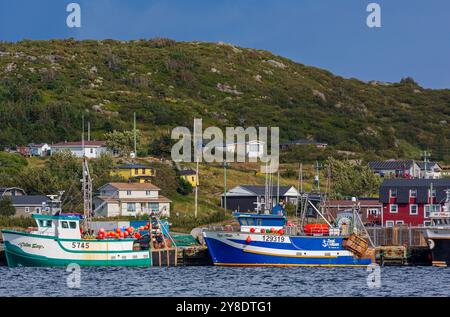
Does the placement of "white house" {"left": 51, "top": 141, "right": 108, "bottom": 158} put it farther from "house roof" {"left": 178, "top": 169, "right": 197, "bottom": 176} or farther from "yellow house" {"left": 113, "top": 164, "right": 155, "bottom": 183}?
"house roof" {"left": 178, "top": 169, "right": 197, "bottom": 176}

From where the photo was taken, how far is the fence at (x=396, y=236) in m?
94.2

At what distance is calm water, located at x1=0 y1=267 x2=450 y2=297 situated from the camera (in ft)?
201

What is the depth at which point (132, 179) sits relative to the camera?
5261 inches

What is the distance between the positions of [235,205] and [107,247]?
46438mm

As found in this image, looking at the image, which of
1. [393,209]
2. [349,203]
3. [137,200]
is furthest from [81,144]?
[393,209]

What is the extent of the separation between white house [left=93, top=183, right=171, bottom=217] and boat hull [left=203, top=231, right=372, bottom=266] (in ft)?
113

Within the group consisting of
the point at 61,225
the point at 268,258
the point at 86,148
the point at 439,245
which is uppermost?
the point at 86,148

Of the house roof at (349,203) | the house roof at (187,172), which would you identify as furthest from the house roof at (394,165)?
the house roof at (349,203)

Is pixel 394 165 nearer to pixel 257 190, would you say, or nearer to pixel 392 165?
pixel 392 165

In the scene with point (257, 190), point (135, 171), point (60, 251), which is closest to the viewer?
point (60, 251)

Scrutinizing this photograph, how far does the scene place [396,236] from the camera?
94.4 m

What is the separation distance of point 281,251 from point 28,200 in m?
44.8
